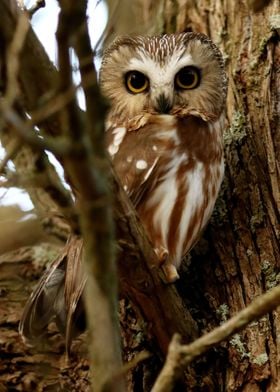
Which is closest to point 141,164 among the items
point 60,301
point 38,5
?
point 60,301

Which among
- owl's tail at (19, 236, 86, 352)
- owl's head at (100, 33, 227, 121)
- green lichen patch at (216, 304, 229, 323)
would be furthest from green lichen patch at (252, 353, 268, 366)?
owl's head at (100, 33, 227, 121)

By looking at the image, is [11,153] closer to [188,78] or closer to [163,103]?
[163,103]

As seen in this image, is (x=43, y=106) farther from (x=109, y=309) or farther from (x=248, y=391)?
(x=248, y=391)

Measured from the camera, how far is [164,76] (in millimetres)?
3602

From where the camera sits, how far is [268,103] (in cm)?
369

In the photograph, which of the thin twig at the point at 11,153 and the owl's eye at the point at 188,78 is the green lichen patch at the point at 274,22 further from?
the thin twig at the point at 11,153

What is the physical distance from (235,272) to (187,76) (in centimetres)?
95

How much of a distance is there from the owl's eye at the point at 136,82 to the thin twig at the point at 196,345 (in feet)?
5.88

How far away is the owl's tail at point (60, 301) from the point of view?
3.10 meters

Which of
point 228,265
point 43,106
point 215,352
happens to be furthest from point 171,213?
point 43,106

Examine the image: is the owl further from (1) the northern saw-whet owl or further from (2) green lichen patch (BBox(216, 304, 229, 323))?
(2) green lichen patch (BBox(216, 304, 229, 323))

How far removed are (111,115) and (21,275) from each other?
34.5 inches

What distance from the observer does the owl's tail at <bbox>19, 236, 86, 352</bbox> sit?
310 centimetres

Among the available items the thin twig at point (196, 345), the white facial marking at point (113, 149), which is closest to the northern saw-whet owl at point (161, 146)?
the white facial marking at point (113, 149)
